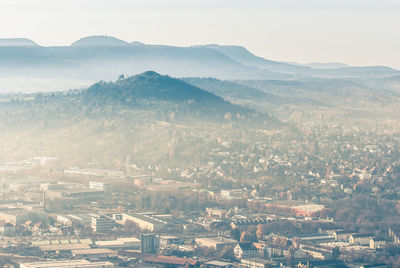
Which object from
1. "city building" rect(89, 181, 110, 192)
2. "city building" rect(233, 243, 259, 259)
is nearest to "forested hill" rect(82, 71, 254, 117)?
"city building" rect(89, 181, 110, 192)

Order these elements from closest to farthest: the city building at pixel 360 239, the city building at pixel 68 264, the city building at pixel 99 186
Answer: the city building at pixel 68 264 → the city building at pixel 360 239 → the city building at pixel 99 186

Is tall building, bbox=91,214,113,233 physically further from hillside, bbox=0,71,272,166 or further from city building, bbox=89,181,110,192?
hillside, bbox=0,71,272,166

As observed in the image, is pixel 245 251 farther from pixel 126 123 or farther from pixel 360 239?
pixel 126 123

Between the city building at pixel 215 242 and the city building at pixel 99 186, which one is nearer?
the city building at pixel 215 242

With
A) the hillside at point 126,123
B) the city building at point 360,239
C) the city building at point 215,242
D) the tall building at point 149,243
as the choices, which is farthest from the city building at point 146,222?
the hillside at point 126,123

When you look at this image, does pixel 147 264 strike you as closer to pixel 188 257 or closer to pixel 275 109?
pixel 188 257

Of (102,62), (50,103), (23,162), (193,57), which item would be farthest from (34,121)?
(193,57)

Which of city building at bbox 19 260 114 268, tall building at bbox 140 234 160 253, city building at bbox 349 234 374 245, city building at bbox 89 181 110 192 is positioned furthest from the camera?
city building at bbox 89 181 110 192

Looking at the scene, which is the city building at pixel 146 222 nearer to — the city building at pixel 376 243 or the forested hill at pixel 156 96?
the city building at pixel 376 243
